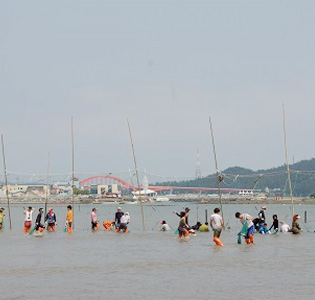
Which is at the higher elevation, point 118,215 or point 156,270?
point 118,215

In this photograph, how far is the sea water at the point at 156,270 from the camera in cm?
1552

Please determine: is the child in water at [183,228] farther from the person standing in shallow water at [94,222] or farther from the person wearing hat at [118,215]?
the person standing in shallow water at [94,222]

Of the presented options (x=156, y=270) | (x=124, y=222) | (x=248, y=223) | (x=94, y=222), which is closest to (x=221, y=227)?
(x=248, y=223)

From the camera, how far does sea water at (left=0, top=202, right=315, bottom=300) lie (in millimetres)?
15523

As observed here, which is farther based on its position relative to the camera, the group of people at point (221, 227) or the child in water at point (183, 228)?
the child in water at point (183, 228)

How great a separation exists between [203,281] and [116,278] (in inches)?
84.0

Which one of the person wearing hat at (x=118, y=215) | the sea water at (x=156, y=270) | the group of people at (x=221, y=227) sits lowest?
the sea water at (x=156, y=270)

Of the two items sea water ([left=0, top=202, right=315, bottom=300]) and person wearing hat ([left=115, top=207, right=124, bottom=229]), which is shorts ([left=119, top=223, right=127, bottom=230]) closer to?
person wearing hat ([left=115, top=207, right=124, bottom=229])

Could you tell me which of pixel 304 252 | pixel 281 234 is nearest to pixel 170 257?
pixel 304 252

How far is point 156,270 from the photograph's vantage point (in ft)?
64.1

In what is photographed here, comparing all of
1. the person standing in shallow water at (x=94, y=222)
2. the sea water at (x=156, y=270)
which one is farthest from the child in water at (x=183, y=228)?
the person standing in shallow water at (x=94, y=222)

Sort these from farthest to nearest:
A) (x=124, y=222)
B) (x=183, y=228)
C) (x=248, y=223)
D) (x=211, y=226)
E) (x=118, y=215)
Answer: (x=118, y=215), (x=124, y=222), (x=183, y=228), (x=248, y=223), (x=211, y=226)

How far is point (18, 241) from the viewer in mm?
31047

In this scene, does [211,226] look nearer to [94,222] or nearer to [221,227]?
[221,227]
